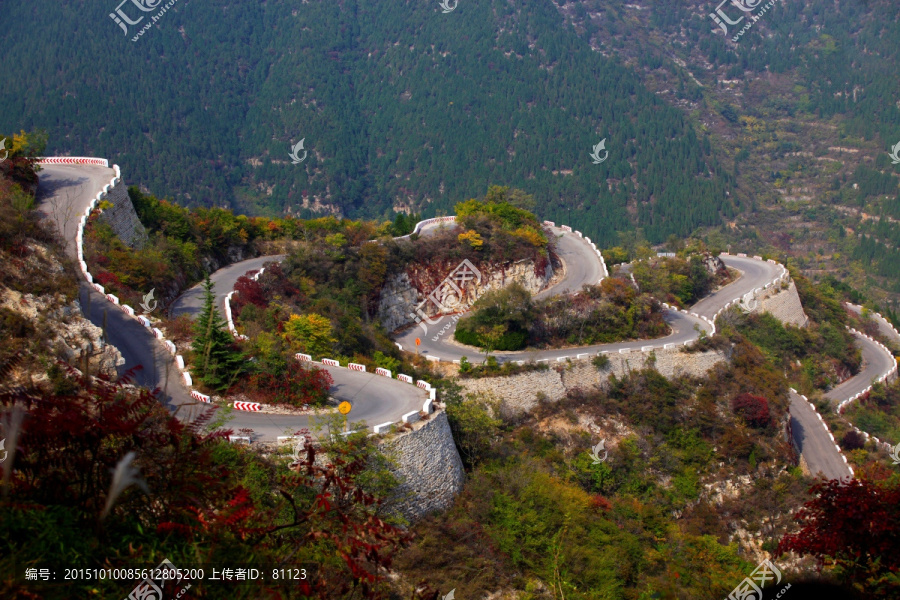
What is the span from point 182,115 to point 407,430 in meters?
97.3

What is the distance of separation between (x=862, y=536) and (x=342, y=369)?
53.2ft

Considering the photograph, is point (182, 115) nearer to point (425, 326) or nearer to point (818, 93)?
point (425, 326)

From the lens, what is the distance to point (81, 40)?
93.2 metres

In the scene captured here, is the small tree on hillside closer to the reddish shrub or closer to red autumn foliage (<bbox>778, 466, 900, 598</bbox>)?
the reddish shrub

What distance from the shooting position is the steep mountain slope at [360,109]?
91625 mm

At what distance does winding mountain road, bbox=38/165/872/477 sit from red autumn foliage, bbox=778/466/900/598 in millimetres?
7834

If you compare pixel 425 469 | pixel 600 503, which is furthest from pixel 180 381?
pixel 600 503

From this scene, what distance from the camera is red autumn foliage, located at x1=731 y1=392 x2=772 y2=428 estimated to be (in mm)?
28266

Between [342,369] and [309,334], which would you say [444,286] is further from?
[342,369]

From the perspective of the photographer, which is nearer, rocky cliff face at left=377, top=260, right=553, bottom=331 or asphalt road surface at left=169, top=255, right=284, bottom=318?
asphalt road surface at left=169, top=255, right=284, bottom=318

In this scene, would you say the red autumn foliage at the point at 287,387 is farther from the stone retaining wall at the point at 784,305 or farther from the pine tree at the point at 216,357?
the stone retaining wall at the point at 784,305

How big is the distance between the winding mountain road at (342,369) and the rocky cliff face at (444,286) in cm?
119

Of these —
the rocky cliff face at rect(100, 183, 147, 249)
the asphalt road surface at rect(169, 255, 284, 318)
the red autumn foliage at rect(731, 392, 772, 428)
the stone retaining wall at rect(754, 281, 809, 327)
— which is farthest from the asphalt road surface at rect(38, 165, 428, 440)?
the stone retaining wall at rect(754, 281, 809, 327)

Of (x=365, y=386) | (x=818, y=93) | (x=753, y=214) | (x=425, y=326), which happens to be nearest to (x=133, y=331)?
(x=365, y=386)
